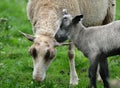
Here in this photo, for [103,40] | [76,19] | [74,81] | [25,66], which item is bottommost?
[74,81]

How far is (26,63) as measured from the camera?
10.7 metres

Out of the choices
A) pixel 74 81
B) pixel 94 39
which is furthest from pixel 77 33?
pixel 74 81

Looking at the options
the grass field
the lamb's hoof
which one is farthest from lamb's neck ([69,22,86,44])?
the lamb's hoof

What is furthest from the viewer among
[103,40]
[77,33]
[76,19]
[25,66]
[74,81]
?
[25,66]

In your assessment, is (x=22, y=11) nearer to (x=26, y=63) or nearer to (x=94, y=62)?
(x=26, y=63)

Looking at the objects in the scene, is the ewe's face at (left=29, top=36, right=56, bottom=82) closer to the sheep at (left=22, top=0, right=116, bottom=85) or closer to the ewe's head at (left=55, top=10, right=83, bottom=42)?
the sheep at (left=22, top=0, right=116, bottom=85)

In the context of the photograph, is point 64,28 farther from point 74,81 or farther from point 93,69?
point 74,81

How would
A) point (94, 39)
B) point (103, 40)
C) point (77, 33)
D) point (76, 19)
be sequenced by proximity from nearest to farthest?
point (103, 40) < point (94, 39) < point (76, 19) < point (77, 33)

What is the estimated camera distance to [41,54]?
7.79 metres

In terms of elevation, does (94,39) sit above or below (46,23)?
below

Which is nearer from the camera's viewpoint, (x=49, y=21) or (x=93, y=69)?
(x=93, y=69)

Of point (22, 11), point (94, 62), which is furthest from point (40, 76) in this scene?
point (22, 11)

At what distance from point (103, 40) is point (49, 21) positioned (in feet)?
4.29

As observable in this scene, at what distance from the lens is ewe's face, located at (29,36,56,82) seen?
7.79 metres
